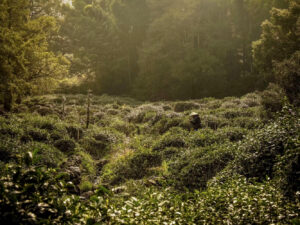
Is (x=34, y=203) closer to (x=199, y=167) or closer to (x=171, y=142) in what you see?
(x=199, y=167)

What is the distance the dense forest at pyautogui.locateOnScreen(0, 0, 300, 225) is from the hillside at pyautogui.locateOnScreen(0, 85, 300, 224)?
0.11 feet

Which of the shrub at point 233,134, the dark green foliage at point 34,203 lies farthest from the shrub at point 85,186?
the dark green foliage at point 34,203

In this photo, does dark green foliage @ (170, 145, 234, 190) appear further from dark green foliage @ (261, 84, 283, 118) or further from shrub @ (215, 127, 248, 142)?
dark green foliage @ (261, 84, 283, 118)

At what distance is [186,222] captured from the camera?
14.4 feet

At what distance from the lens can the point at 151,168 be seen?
10.4 meters

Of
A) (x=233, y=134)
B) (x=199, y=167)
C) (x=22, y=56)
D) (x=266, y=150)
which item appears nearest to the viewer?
(x=266, y=150)

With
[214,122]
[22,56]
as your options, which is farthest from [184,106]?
[22,56]

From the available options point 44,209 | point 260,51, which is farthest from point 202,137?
point 260,51

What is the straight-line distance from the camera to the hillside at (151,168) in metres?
3.43

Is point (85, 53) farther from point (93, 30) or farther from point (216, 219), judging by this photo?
point (216, 219)

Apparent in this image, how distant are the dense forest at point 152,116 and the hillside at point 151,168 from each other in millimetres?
34

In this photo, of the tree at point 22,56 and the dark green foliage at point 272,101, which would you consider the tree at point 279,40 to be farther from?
the tree at point 22,56

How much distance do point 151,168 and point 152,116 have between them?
28.1 feet

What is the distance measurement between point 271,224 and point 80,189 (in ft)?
21.5
